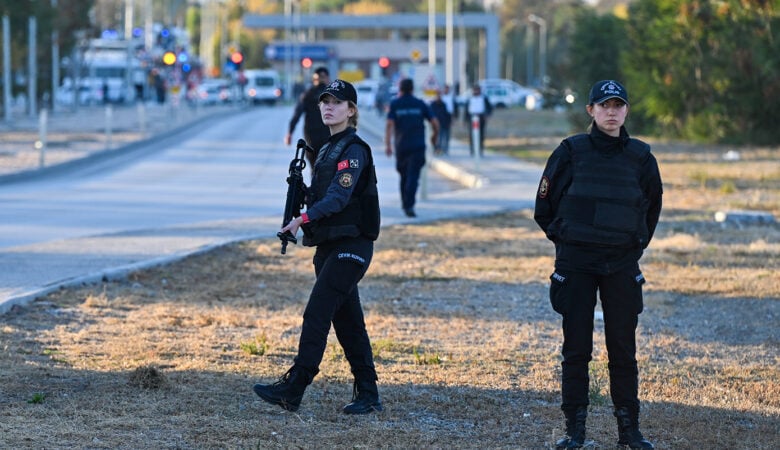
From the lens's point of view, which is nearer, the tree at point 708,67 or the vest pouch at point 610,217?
the vest pouch at point 610,217

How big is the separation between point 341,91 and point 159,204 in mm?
13809

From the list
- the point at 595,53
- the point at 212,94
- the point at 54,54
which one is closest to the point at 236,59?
the point at 54,54

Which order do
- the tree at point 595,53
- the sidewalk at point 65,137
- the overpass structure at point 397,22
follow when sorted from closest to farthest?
the sidewalk at point 65,137 < the tree at point 595,53 < the overpass structure at point 397,22

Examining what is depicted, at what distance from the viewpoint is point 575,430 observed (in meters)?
6.26

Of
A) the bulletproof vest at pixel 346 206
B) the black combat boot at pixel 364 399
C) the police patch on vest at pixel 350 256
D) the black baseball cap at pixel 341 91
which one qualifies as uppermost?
the black baseball cap at pixel 341 91

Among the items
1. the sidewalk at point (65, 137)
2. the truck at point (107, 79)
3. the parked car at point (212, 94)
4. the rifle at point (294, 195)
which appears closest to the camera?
the rifle at point (294, 195)

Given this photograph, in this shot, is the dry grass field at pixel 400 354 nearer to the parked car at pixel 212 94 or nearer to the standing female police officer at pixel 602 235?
the standing female police officer at pixel 602 235

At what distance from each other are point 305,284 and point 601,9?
131 m

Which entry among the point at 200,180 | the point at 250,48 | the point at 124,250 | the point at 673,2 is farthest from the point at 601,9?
the point at 124,250

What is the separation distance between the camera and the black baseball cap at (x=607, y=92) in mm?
6055

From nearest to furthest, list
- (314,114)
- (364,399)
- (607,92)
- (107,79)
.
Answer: (607,92)
(364,399)
(314,114)
(107,79)

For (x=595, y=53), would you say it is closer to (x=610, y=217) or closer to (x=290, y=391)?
(x=290, y=391)

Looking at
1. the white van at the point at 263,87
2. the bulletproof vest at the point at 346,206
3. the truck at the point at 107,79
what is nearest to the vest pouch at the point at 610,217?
the bulletproof vest at the point at 346,206

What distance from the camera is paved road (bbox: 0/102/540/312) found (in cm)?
1277
